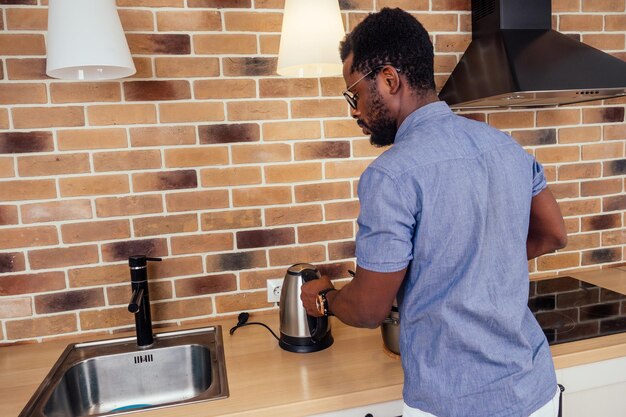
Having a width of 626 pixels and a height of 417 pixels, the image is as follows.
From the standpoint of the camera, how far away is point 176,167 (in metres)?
1.60

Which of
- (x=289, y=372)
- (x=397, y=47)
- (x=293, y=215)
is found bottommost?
(x=289, y=372)

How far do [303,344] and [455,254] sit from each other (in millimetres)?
657

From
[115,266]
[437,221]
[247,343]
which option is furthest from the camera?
[115,266]

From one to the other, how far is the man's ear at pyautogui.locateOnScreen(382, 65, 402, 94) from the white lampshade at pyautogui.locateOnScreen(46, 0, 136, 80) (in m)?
0.66

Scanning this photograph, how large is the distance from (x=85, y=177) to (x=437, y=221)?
116cm

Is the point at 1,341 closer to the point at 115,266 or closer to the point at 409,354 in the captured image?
the point at 115,266

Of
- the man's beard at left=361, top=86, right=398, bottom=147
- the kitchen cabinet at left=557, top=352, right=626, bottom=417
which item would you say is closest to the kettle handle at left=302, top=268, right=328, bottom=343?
the man's beard at left=361, top=86, right=398, bottom=147

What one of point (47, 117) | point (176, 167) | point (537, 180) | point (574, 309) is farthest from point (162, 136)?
point (574, 309)

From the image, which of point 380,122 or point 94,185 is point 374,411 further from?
point 94,185

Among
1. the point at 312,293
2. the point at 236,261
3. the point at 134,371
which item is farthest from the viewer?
the point at 236,261

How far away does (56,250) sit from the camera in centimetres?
154

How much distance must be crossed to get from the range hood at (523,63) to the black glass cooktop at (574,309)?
2.28 ft

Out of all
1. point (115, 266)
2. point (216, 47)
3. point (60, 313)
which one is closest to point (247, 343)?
point (115, 266)

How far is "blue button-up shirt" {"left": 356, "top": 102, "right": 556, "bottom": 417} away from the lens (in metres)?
0.87
